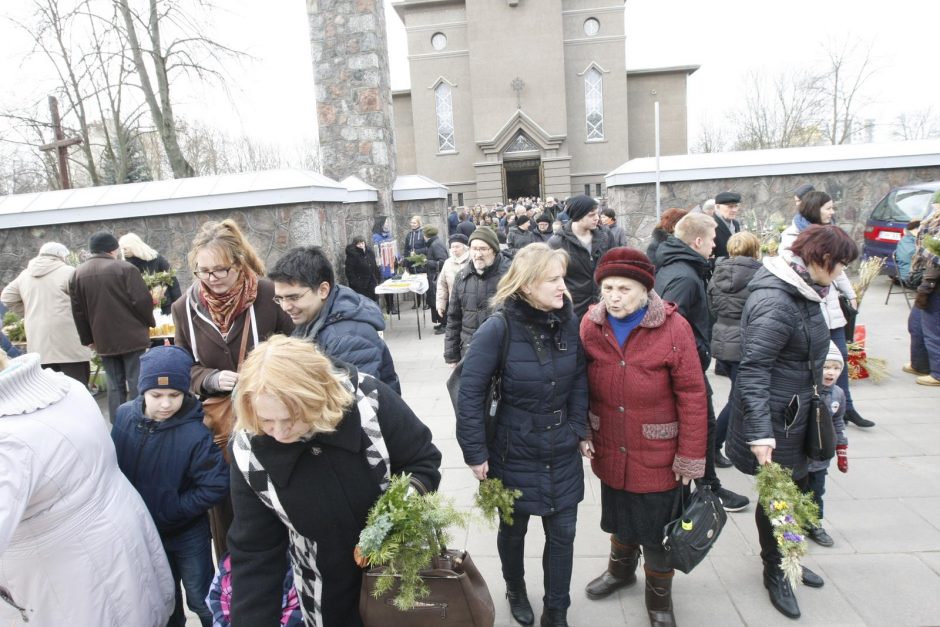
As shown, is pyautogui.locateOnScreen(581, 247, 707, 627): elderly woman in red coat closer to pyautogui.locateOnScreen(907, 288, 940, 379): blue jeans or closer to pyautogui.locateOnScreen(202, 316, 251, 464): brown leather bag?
pyautogui.locateOnScreen(202, 316, 251, 464): brown leather bag

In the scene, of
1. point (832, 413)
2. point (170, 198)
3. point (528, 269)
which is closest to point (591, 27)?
point (170, 198)

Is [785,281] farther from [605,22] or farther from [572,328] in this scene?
[605,22]

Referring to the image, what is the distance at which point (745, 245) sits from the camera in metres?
4.80

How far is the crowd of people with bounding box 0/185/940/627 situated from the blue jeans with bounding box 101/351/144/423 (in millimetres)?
3030

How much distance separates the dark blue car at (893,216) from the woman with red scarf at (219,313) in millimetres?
9966

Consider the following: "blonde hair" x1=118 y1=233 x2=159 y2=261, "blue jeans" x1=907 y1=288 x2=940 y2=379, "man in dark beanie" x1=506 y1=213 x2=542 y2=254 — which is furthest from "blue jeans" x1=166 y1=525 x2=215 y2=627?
"blue jeans" x1=907 y1=288 x2=940 y2=379

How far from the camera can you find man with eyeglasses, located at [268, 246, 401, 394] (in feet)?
8.32

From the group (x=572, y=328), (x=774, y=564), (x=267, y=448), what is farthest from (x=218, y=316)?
(x=774, y=564)

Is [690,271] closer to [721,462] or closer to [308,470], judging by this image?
[721,462]

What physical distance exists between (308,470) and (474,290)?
351 cm

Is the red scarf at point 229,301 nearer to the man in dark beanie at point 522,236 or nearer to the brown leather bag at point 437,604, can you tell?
the brown leather bag at point 437,604

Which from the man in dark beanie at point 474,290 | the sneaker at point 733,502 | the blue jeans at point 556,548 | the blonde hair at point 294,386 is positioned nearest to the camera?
the blonde hair at point 294,386

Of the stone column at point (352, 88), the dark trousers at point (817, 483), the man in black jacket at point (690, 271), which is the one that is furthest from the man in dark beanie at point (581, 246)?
the stone column at point (352, 88)

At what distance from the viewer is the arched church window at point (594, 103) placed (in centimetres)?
3186
